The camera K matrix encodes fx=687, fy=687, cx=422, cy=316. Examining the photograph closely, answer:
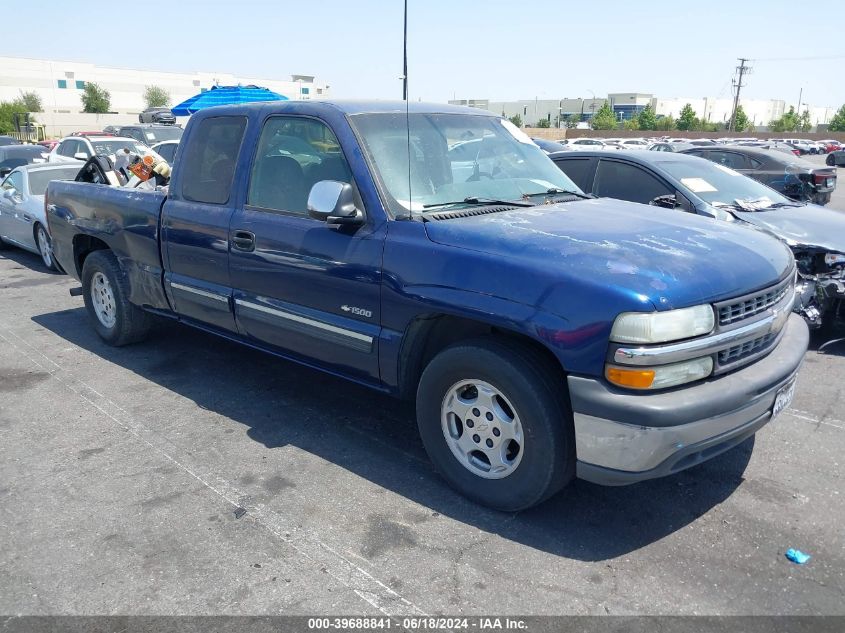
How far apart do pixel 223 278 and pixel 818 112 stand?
190143mm

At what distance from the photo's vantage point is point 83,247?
638 cm

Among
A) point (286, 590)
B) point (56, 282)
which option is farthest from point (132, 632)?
point (56, 282)

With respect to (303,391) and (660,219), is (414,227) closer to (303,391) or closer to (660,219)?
(660,219)

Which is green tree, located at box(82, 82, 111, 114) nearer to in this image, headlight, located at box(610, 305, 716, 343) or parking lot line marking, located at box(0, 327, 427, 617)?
parking lot line marking, located at box(0, 327, 427, 617)

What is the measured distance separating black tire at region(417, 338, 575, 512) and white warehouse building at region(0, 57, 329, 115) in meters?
75.5

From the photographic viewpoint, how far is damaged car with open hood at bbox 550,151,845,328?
5.81 metres

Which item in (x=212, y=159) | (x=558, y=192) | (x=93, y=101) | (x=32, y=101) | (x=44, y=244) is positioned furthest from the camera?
(x=93, y=101)

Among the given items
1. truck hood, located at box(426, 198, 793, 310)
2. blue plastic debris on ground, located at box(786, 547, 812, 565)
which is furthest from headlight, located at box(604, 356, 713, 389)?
blue plastic debris on ground, located at box(786, 547, 812, 565)

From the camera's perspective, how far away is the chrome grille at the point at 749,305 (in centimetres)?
303

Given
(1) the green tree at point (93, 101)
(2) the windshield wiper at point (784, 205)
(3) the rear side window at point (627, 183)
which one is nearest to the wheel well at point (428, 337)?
(3) the rear side window at point (627, 183)

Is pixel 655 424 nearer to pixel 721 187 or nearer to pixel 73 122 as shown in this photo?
pixel 721 187

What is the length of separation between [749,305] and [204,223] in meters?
3.40

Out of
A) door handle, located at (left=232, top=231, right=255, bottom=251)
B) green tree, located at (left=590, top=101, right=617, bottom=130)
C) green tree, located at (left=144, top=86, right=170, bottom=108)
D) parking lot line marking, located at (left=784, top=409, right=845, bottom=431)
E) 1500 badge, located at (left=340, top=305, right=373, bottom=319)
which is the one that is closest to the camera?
1500 badge, located at (left=340, top=305, right=373, bottom=319)

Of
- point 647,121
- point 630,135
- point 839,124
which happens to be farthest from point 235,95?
point 839,124
